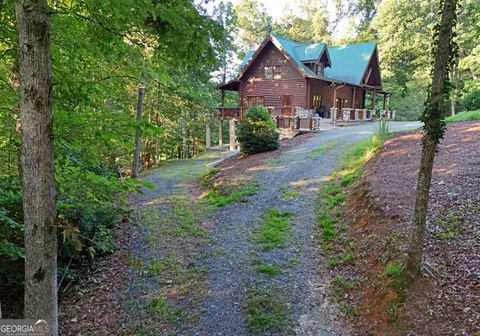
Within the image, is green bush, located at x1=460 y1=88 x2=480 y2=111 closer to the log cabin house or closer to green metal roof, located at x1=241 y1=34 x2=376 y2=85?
the log cabin house

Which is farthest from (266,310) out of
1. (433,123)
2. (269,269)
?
(433,123)

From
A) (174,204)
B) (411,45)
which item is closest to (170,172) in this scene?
(174,204)

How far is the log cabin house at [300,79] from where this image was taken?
2381 cm

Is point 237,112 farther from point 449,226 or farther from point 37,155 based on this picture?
point 37,155

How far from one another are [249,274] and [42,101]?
3.94 metres

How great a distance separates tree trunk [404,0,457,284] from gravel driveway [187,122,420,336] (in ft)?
4.28

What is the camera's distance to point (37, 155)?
112 inches

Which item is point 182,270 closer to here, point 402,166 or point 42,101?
point 42,101

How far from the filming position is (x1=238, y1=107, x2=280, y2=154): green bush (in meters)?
14.4

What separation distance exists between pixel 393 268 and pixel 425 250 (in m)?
0.60

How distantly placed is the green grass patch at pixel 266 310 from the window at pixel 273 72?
21674 millimetres

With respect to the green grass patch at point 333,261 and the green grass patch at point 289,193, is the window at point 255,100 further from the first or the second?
the green grass patch at point 333,261

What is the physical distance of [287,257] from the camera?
6031mm

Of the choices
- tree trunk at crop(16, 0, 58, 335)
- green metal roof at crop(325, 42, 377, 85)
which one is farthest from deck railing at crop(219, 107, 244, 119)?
tree trunk at crop(16, 0, 58, 335)
